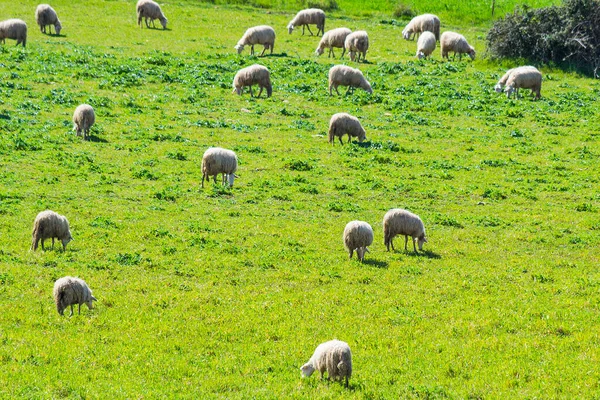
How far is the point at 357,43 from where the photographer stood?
148ft

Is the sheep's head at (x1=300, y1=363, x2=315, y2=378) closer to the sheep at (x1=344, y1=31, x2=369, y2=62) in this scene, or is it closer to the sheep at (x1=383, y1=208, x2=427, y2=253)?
the sheep at (x1=383, y1=208, x2=427, y2=253)

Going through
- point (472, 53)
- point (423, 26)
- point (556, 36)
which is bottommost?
point (472, 53)

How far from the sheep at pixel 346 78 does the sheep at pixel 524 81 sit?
659cm

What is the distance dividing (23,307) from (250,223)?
823 cm

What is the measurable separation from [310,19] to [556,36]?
15.6m

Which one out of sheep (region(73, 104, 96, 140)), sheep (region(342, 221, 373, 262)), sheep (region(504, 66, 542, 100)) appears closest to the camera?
sheep (region(342, 221, 373, 262))

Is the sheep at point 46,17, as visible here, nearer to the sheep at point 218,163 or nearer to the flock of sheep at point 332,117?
the flock of sheep at point 332,117

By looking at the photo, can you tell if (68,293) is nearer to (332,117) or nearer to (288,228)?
(288,228)

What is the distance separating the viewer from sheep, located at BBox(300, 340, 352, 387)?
1396cm

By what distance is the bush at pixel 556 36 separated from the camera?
147 ft

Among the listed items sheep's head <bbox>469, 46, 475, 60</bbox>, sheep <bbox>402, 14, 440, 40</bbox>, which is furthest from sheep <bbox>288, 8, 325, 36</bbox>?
sheep's head <bbox>469, 46, 475, 60</bbox>

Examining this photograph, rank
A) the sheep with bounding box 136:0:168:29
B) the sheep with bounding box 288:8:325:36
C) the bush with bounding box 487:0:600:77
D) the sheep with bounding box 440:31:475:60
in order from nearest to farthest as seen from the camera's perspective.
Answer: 1. the bush with bounding box 487:0:600:77
2. the sheep with bounding box 440:31:475:60
3. the sheep with bounding box 136:0:168:29
4. the sheep with bounding box 288:8:325:36

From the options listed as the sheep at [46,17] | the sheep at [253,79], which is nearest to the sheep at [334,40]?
the sheep at [253,79]

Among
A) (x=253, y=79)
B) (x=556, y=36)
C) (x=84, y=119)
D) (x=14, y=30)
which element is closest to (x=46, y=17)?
(x=14, y=30)
